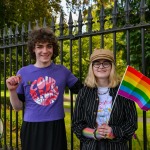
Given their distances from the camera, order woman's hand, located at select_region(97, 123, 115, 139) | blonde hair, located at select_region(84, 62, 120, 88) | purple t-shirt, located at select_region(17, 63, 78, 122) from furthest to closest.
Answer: purple t-shirt, located at select_region(17, 63, 78, 122) → blonde hair, located at select_region(84, 62, 120, 88) → woman's hand, located at select_region(97, 123, 115, 139)

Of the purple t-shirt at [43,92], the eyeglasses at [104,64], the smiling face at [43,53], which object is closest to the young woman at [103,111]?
the eyeglasses at [104,64]

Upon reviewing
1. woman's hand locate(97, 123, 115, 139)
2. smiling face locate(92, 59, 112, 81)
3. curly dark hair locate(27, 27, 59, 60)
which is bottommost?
woman's hand locate(97, 123, 115, 139)

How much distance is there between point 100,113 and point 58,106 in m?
0.55

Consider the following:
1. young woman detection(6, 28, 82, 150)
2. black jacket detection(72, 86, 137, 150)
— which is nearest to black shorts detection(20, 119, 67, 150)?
young woman detection(6, 28, 82, 150)

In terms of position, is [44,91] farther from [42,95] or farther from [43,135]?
[43,135]

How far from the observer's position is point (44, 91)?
318 centimetres

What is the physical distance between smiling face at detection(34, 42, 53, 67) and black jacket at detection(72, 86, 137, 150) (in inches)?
21.5

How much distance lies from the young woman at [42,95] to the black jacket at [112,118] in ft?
1.17

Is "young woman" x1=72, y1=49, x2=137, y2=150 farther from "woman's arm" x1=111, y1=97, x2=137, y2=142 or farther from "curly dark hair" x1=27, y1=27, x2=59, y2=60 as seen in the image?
"curly dark hair" x1=27, y1=27, x2=59, y2=60

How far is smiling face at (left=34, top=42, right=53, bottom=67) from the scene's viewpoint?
10.5ft

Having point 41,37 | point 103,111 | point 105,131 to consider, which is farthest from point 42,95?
point 105,131

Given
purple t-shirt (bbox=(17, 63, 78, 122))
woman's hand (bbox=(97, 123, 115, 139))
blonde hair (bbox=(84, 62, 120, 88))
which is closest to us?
woman's hand (bbox=(97, 123, 115, 139))

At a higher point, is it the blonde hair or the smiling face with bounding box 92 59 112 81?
→ the smiling face with bounding box 92 59 112 81

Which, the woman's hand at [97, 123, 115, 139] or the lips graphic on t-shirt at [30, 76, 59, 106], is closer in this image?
the woman's hand at [97, 123, 115, 139]
